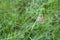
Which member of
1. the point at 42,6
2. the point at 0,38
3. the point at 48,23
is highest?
the point at 42,6

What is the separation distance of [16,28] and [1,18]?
0.24 metres

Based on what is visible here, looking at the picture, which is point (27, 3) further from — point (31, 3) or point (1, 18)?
point (1, 18)

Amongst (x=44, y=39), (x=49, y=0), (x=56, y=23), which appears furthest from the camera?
(x=49, y=0)

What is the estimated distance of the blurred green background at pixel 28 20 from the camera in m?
2.13

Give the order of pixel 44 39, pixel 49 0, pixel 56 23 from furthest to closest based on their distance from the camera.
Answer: pixel 49 0 → pixel 56 23 → pixel 44 39

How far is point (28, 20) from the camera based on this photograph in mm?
2330

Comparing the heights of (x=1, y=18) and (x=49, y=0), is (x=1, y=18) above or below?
below

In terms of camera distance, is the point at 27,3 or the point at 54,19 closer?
the point at 54,19

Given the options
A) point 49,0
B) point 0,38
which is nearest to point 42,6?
point 49,0

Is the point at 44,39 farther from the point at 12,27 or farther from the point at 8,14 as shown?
the point at 8,14

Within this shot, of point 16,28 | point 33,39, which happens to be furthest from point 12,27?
point 33,39

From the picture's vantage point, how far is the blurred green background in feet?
7.00

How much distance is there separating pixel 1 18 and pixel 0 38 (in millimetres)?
294

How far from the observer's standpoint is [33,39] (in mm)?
2082
